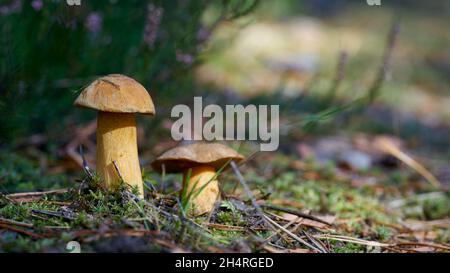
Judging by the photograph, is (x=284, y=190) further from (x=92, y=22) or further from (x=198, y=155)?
(x=92, y=22)

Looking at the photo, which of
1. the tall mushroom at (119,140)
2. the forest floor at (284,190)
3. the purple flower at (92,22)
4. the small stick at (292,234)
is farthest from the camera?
the purple flower at (92,22)

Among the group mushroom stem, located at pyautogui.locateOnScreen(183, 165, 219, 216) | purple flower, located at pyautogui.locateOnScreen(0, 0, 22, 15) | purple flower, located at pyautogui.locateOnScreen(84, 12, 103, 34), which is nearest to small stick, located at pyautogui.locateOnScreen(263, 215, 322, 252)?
mushroom stem, located at pyautogui.locateOnScreen(183, 165, 219, 216)

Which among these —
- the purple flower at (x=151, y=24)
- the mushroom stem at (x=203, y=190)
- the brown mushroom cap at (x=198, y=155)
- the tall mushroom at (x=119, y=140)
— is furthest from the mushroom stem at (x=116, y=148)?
the purple flower at (x=151, y=24)

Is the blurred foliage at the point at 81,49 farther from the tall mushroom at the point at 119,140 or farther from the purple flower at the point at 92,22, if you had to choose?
the tall mushroom at the point at 119,140

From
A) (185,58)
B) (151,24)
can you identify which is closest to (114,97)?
(151,24)

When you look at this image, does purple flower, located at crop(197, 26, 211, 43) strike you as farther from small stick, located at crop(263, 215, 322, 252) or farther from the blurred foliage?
small stick, located at crop(263, 215, 322, 252)
